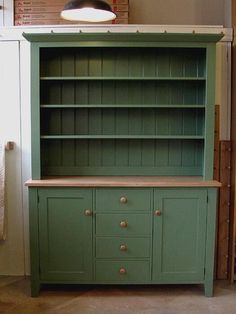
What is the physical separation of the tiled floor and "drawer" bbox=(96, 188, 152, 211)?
2.41 feet

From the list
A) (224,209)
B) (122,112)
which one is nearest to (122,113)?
(122,112)

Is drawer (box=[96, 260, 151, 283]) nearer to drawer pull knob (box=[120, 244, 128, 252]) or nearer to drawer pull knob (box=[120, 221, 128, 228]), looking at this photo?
drawer pull knob (box=[120, 244, 128, 252])

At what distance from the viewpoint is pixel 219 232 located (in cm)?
325

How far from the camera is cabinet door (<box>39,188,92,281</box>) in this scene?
9.32 feet

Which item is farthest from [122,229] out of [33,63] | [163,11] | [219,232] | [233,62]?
[163,11]

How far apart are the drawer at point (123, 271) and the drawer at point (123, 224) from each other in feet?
0.79

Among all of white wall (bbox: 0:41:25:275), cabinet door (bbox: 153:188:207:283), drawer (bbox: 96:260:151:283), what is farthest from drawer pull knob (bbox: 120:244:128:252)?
white wall (bbox: 0:41:25:275)

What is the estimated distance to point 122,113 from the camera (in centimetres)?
320

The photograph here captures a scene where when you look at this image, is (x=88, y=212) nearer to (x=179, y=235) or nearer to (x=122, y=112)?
(x=179, y=235)

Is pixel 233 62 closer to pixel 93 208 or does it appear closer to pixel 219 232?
pixel 219 232

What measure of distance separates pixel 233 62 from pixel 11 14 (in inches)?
81.0

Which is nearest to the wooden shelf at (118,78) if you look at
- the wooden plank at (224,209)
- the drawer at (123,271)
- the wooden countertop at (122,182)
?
the wooden plank at (224,209)

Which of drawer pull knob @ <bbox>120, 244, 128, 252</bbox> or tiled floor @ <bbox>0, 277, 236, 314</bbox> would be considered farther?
drawer pull knob @ <bbox>120, 244, 128, 252</bbox>

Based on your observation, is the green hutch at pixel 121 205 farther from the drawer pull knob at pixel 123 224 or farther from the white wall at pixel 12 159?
the white wall at pixel 12 159
